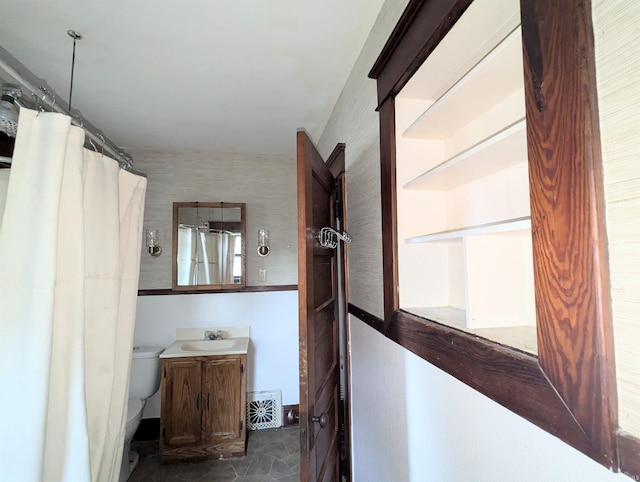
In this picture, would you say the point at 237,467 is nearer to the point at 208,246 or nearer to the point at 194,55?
the point at 208,246

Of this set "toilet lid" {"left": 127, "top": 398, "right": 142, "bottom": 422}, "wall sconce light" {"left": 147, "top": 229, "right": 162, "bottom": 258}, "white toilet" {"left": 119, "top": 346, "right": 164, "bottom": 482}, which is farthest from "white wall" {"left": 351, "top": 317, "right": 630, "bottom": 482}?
"wall sconce light" {"left": 147, "top": 229, "right": 162, "bottom": 258}

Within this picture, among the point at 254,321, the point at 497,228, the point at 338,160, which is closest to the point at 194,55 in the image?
the point at 338,160

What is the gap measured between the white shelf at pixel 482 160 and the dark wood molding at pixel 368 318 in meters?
0.54

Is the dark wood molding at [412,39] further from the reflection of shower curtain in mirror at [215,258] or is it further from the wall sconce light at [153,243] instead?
the wall sconce light at [153,243]

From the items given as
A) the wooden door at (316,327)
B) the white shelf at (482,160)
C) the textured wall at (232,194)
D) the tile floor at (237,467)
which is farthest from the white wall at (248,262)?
the white shelf at (482,160)

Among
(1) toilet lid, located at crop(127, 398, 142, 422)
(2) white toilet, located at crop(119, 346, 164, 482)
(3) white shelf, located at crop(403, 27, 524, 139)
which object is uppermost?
(3) white shelf, located at crop(403, 27, 524, 139)

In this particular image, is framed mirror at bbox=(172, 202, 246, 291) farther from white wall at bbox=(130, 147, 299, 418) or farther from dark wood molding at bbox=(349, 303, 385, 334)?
dark wood molding at bbox=(349, 303, 385, 334)

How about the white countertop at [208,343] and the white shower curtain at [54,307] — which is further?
the white countertop at [208,343]

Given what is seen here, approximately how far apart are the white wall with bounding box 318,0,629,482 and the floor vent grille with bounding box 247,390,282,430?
133 cm

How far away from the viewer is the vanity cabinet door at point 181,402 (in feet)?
7.27

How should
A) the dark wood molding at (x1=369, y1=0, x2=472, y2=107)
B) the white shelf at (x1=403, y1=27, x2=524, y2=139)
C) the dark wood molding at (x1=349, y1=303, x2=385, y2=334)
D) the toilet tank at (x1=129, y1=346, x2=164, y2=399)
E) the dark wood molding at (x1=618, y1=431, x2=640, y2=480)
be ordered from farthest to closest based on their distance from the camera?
the toilet tank at (x1=129, y1=346, x2=164, y2=399) < the dark wood molding at (x1=349, y1=303, x2=385, y2=334) < the dark wood molding at (x1=369, y1=0, x2=472, y2=107) < the white shelf at (x1=403, y1=27, x2=524, y2=139) < the dark wood molding at (x1=618, y1=431, x2=640, y2=480)

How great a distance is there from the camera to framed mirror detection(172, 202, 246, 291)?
106 inches

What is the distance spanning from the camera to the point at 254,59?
4.90 ft

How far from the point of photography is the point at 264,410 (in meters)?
2.70
